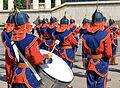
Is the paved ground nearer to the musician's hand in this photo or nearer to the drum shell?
the musician's hand

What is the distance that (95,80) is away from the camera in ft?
20.9

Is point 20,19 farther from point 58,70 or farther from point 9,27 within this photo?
point 9,27

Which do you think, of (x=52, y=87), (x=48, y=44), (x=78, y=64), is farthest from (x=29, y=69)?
(x=78, y=64)

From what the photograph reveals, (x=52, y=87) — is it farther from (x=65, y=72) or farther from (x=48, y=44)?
(x=48, y=44)

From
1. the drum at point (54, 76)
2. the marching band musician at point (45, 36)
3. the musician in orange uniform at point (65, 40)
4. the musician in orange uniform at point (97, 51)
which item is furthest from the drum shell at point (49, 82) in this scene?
the marching band musician at point (45, 36)

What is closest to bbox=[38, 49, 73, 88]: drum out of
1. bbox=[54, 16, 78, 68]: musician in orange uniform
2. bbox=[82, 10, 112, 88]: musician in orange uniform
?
bbox=[82, 10, 112, 88]: musician in orange uniform

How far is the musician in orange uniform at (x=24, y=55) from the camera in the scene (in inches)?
194

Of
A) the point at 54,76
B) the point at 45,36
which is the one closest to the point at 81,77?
the point at 45,36

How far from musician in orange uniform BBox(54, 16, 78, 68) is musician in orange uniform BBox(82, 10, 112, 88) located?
188 centimetres

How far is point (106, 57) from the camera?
6.25 m

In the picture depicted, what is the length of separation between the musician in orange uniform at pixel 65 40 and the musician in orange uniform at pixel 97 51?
1880mm

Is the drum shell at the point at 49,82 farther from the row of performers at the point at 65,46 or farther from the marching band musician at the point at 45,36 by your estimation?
the marching band musician at the point at 45,36

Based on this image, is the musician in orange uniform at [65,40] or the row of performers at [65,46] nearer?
the row of performers at [65,46]

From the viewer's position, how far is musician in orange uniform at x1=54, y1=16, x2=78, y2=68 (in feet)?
27.0
